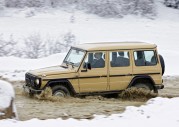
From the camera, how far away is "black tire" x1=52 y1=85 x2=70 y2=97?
42.1 ft

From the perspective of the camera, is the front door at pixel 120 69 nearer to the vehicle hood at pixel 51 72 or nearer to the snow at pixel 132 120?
the vehicle hood at pixel 51 72

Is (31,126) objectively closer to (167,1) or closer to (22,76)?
(22,76)

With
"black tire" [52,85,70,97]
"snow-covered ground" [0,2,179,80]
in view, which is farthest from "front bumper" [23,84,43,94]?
"snow-covered ground" [0,2,179,80]

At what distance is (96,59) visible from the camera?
13203mm

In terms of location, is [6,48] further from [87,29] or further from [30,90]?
[30,90]

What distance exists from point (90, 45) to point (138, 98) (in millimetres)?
2043

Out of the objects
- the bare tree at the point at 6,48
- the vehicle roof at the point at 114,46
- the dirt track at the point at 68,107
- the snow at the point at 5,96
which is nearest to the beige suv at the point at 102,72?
the vehicle roof at the point at 114,46

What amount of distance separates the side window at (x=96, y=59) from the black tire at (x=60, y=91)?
990 millimetres

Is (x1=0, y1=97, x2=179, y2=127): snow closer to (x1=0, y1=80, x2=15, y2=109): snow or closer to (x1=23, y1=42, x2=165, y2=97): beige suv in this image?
(x1=0, y1=80, x2=15, y2=109): snow

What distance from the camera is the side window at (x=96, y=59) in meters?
13.1

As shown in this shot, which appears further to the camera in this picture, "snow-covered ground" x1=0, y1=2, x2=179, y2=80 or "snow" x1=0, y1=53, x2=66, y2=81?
"snow-covered ground" x1=0, y1=2, x2=179, y2=80

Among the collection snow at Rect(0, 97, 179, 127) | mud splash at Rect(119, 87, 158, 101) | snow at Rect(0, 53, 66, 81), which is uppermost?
snow at Rect(0, 97, 179, 127)

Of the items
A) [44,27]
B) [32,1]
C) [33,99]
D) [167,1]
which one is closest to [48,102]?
[33,99]

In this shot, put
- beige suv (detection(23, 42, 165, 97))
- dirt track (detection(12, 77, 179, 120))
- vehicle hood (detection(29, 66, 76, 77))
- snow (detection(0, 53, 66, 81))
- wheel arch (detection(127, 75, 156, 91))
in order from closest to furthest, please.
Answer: dirt track (detection(12, 77, 179, 120)) < vehicle hood (detection(29, 66, 76, 77)) < beige suv (detection(23, 42, 165, 97)) < wheel arch (detection(127, 75, 156, 91)) < snow (detection(0, 53, 66, 81))
